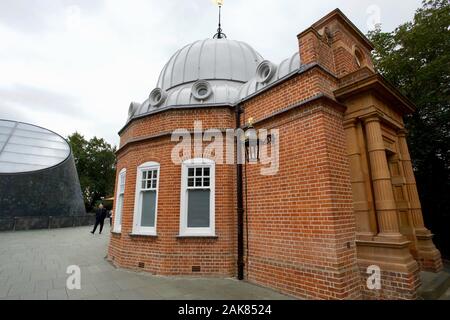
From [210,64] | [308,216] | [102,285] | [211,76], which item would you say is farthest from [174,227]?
[210,64]

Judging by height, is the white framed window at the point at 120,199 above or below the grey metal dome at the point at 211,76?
below

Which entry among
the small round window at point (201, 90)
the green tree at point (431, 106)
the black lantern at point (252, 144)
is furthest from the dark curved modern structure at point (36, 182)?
the green tree at point (431, 106)

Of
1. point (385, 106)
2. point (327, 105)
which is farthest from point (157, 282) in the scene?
point (385, 106)

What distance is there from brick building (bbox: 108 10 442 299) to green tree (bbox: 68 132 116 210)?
3301cm

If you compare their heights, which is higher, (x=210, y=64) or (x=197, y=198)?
(x=210, y=64)

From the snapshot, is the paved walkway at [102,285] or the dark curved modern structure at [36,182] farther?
the dark curved modern structure at [36,182]

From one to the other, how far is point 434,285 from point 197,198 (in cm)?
578

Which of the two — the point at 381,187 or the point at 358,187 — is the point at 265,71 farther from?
the point at 381,187

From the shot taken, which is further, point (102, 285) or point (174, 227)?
point (174, 227)

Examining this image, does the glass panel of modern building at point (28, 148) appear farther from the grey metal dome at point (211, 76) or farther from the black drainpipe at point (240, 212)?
the black drainpipe at point (240, 212)

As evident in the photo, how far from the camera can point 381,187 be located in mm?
5137

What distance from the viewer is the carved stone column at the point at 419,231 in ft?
20.4

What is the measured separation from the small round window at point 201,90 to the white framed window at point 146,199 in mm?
2519

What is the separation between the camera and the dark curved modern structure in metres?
17.9
